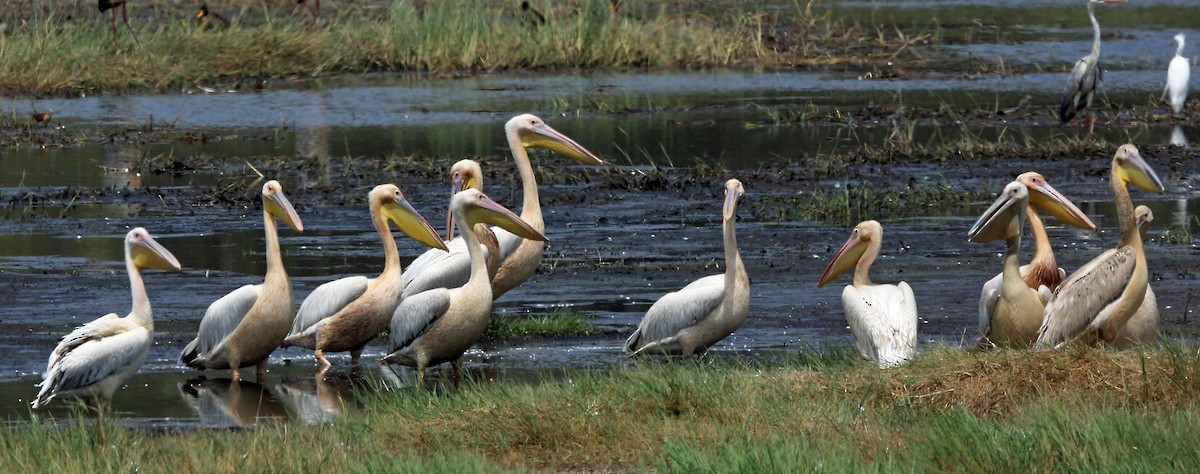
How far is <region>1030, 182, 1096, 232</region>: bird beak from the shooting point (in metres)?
7.34

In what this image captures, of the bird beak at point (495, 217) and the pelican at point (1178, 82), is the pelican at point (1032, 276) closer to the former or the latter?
the bird beak at point (495, 217)

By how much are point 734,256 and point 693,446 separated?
250 centimetres

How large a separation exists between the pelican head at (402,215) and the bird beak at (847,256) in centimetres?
182

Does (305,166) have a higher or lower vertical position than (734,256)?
lower

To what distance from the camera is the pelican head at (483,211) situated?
7750 mm

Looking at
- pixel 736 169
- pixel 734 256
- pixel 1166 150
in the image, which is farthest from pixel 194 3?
pixel 734 256

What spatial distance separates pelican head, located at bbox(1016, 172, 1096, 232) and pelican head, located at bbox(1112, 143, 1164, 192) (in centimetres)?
24

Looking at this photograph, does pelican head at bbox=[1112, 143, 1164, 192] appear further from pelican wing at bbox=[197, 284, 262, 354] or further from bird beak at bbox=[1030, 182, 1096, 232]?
pelican wing at bbox=[197, 284, 262, 354]

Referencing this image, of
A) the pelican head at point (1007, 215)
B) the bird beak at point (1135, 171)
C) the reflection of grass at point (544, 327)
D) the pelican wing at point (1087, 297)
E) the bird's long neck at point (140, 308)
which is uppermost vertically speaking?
the bird beak at point (1135, 171)

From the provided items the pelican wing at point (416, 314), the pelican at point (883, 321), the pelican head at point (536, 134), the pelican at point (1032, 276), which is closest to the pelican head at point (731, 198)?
the pelican at point (883, 321)

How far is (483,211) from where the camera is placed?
25.6 feet

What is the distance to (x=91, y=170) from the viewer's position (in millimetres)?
13891

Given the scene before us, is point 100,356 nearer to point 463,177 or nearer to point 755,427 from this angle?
point 755,427

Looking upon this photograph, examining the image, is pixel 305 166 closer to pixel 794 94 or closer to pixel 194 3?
pixel 794 94
